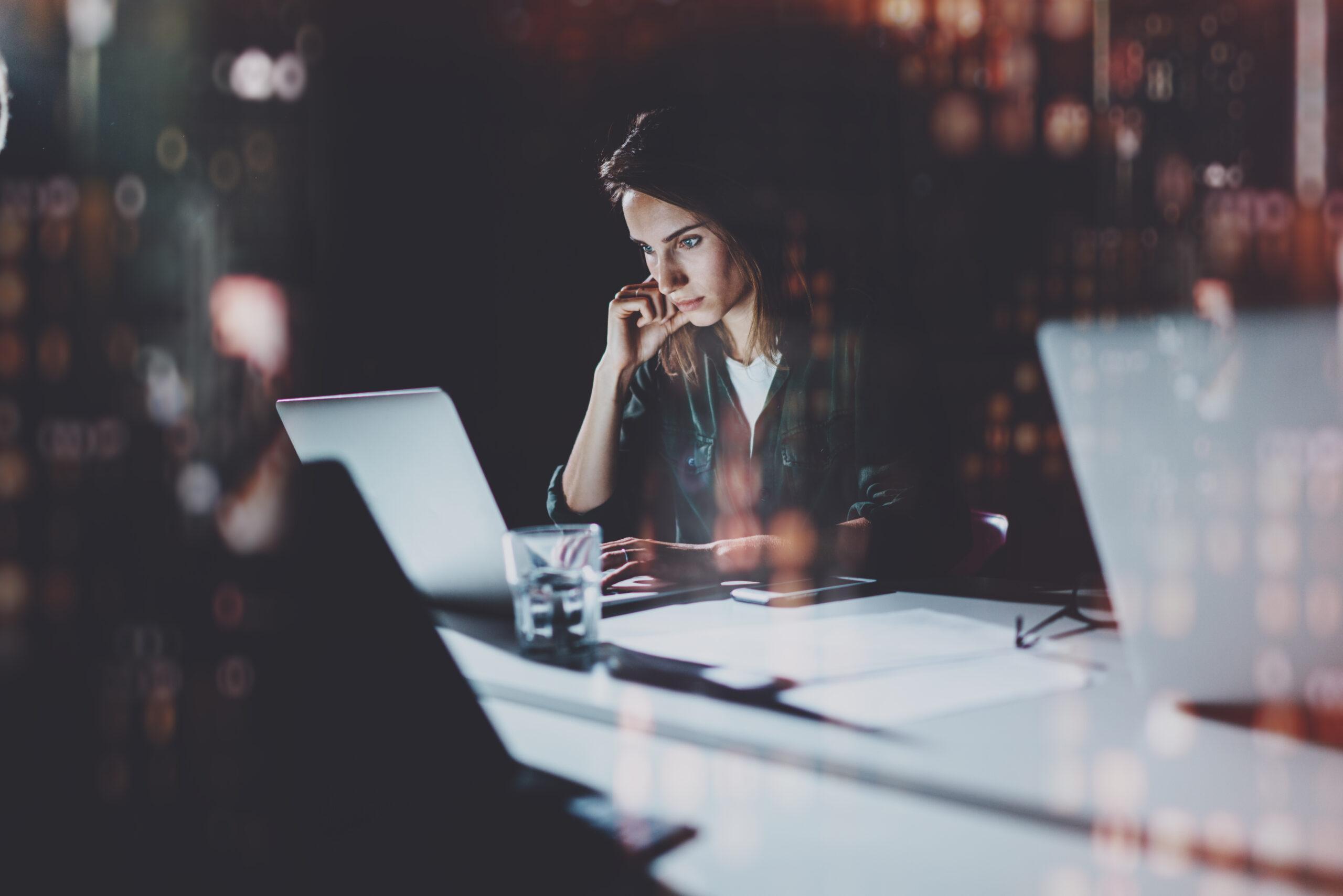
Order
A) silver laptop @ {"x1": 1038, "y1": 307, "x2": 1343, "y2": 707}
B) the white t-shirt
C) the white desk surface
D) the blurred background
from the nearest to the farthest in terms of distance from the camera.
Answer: the white desk surface, silver laptop @ {"x1": 1038, "y1": 307, "x2": 1343, "y2": 707}, the white t-shirt, the blurred background

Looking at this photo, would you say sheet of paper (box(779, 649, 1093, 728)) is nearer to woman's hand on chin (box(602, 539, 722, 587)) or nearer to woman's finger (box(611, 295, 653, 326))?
woman's hand on chin (box(602, 539, 722, 587))

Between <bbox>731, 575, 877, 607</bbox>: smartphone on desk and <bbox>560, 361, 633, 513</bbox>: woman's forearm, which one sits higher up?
<bbox>560, 361, 633, 513</bbox>: woman's forearm

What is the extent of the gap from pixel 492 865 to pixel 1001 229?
406 cm

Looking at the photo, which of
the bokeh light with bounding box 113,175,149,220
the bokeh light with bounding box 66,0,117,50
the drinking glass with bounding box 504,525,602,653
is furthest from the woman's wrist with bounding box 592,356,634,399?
the bokeh light with bounding box 66,0,117,50

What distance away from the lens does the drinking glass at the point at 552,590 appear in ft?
2.97

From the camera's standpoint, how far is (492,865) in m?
0.46

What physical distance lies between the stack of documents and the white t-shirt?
1.11 m

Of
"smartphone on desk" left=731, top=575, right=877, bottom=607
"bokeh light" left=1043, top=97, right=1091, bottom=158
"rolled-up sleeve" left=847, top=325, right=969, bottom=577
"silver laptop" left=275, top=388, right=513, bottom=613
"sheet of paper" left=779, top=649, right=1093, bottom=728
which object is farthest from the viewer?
"bokeh light" left=1043, top=97, right=1091, bottom=158

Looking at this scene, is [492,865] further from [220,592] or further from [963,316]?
[963,316]

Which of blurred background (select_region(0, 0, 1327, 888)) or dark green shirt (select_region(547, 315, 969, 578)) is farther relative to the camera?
blurred background (select_region(0, 0, 1327, 888))

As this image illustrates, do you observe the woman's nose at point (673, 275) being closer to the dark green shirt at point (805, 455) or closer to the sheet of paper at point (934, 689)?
the dark green shirt at point (805, 455)

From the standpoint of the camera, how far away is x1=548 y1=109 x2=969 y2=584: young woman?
2.04 meters

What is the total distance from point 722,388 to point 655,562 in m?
0.87

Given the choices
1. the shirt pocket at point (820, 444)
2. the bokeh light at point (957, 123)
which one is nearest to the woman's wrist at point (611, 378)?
the shirt pocket at point (820, 444)
